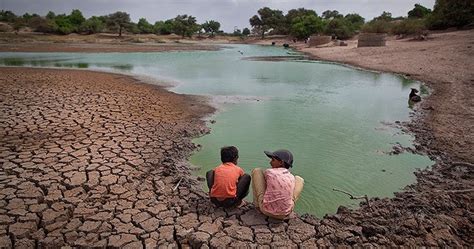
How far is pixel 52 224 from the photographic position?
3449 mm

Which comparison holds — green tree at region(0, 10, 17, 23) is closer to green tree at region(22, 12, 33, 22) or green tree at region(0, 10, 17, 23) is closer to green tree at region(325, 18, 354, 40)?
green tree at region(22, 12, 33, 22)

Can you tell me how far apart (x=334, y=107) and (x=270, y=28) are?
77.6 metres

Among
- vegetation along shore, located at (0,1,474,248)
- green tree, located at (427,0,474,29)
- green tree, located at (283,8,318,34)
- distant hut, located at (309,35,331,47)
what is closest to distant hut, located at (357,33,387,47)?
green tree, located at (427,0,474,29)

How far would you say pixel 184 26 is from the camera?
75.0 metres

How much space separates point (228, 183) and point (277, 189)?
0.58 m

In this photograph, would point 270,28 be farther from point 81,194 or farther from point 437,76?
point 81,194

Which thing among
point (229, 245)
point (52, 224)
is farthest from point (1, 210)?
point (229, 245)

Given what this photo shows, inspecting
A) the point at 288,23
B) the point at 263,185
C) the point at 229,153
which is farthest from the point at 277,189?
the point at 288,23

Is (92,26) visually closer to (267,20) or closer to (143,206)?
(267,20)

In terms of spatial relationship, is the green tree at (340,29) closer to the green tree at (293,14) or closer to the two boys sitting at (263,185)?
the green tree at (293,14)

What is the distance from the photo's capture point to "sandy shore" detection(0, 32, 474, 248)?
3305 mm

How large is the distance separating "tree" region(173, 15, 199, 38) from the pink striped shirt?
250 ft

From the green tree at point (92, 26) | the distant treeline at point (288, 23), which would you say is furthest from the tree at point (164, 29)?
the green tree at point (92, 26)

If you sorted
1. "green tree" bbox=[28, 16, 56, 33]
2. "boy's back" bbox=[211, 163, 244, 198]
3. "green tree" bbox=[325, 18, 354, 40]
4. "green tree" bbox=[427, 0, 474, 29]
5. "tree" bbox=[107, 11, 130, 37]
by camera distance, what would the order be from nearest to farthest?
"boy's back" bbox=[211, 163, 244, 198] < "green tree" bbox=[427, 0, 474, 29] < "green tree" bbox=[325, 18, 354, 40] < "green tree" bbox=[28, 16, 56, 33] < "tree" bbox=[107, 11, 130, 37]
